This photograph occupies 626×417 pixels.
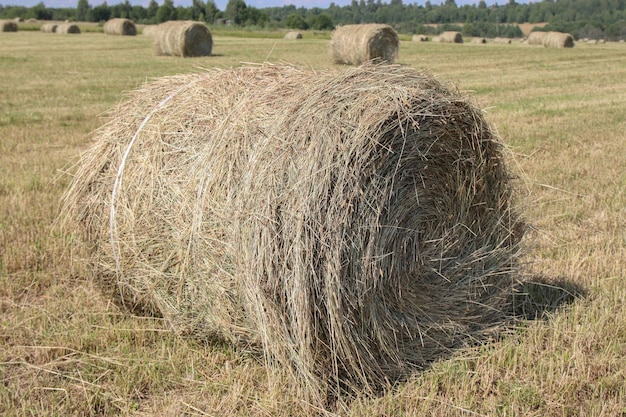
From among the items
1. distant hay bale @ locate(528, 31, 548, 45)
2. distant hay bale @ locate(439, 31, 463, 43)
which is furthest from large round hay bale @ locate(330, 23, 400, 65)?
distant hay bale @ locate(439, 31, 463, 43)

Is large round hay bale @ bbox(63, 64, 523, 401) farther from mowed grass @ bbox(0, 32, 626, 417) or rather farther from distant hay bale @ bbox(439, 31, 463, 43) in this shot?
distant hay bale @ bbox(439, 31, 463, 43)

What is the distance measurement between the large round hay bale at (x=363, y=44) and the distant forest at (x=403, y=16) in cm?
3827

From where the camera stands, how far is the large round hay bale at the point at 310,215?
10.4 ft

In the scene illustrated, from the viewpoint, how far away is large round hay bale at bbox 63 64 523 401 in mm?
3160

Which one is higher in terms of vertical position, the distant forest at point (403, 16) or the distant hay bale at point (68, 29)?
the distant forest at point (403, 16)

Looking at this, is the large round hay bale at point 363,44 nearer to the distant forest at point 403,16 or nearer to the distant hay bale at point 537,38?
the distant hay bale at point 537,38

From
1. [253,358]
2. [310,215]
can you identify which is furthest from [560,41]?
[310,215]

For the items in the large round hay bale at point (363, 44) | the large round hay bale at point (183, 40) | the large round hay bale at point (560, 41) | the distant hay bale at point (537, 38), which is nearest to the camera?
the large round hay bale at point (363, 44)

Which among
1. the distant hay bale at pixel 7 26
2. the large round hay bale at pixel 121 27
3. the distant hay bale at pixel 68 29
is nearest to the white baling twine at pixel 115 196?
the large round hay bale at pixel 121 27

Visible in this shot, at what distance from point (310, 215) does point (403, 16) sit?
458 ft

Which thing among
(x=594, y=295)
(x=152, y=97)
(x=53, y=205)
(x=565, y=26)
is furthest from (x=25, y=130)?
(x=565, y=26)

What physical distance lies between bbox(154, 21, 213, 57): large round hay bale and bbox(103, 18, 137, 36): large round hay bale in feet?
53.4

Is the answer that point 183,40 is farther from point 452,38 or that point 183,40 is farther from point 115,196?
point 452,38

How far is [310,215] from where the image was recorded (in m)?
3.10
